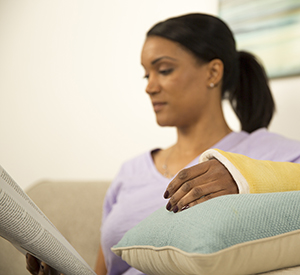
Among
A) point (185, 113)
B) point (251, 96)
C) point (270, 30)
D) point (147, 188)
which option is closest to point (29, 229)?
point (147, 188)

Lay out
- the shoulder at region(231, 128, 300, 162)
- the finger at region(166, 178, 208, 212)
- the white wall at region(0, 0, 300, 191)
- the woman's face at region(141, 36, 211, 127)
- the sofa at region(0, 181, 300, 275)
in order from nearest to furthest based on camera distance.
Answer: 1. the finger at region(166, 178, 208, 212)
2. the shoulder at region(231, 128, 300, 162)
3. the woman's face at region(141, 36, 211, 127)
4. the sofa at region(0, 181, 300, 275)
5. the white wall at region(0, 0, 300, 191)

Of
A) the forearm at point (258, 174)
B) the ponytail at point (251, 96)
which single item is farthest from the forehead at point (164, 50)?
the forearm at point (258, 174)

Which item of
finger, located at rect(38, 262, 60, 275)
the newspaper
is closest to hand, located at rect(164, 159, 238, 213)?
the newspaper

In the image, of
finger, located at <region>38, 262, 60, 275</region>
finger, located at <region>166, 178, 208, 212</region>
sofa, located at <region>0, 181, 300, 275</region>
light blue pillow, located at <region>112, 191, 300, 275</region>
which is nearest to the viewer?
light blue pillow, located at <region>112, 191, 300, 275</region>

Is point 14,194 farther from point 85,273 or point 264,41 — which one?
point 264,41

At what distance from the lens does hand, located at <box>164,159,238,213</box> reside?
0.56 m

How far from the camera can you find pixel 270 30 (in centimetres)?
129

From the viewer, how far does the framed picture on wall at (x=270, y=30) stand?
Answer: 1.24 meters

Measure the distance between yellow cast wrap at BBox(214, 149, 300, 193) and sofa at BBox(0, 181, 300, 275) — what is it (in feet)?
2.73

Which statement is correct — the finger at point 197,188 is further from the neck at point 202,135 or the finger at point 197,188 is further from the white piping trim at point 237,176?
the neck at point 202,135

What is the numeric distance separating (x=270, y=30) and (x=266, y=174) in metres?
0.88

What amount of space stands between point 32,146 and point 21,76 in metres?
0.47

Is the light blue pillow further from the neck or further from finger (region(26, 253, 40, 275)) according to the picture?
the neck

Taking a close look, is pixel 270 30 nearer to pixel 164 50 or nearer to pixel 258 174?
Result: pixel 164 50
